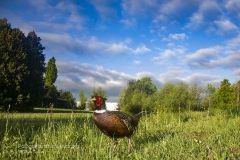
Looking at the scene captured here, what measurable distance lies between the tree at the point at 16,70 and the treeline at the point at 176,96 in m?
16.3

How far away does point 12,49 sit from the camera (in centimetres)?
3030

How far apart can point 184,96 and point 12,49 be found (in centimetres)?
2737

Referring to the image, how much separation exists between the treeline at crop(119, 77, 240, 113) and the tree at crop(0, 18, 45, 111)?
53.5 feet

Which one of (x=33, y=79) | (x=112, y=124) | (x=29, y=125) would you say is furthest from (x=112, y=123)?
(x=33, y=79)

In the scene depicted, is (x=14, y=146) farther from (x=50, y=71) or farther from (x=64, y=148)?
(x=50, y=71)

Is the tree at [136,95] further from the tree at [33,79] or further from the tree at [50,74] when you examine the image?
the tree at [50,74]

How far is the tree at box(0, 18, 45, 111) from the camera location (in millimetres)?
28531

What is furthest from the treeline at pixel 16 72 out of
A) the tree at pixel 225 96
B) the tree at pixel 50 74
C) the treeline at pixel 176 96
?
the tree at pixel 50 74

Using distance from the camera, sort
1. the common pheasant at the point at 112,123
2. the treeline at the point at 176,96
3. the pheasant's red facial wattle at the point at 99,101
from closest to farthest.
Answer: the common pheasant at the point at 112,123 → the pheasant's red facial wattle at the point at 99,101 → the treeline at the point at 176,96

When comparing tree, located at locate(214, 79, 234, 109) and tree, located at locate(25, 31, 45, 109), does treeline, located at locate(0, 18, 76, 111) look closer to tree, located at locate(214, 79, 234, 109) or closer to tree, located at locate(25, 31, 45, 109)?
tree, located at locate(25, 31, 45, 109)

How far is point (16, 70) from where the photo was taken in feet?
96.0

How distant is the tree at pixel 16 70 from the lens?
1123 inches

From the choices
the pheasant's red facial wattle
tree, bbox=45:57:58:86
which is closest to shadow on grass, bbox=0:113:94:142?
the pheasant's red facial wattle

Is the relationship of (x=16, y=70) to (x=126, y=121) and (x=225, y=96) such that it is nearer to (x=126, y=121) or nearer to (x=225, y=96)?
(x=126, y=121)
